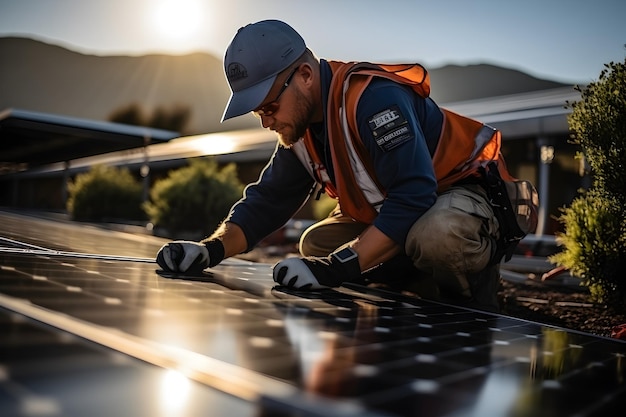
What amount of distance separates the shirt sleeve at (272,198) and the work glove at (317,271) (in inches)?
35.9

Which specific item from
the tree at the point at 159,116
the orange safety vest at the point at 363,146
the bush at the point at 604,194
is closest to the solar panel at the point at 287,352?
the orange safety vest at the point at 363,146

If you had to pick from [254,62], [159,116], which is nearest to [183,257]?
[254,62]

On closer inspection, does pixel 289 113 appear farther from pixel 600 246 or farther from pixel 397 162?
pixel 600 246

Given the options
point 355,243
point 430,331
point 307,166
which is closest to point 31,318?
point 430,331

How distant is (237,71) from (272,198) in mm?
896

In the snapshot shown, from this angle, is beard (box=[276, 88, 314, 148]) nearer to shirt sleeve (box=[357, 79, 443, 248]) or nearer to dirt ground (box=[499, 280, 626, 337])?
shirt sleeve (box=[357, 79, 443, 248])

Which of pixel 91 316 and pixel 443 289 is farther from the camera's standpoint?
pixel 443 289

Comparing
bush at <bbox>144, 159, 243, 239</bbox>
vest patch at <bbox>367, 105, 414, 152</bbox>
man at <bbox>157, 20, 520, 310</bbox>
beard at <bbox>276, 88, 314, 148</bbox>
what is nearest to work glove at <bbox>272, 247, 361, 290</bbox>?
man at <bbox>157, 20, 520, 310</bbox>

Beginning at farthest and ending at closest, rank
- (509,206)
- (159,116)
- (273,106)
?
(159,116), (509,206), (273,106)

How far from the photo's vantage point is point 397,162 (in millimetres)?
2324

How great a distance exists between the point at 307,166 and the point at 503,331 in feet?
5.04

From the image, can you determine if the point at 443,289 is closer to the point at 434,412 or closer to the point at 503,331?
the point at 503,331

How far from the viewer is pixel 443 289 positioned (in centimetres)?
290

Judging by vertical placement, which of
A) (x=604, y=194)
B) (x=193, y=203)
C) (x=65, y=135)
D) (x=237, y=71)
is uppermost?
(x=65, y=135)
